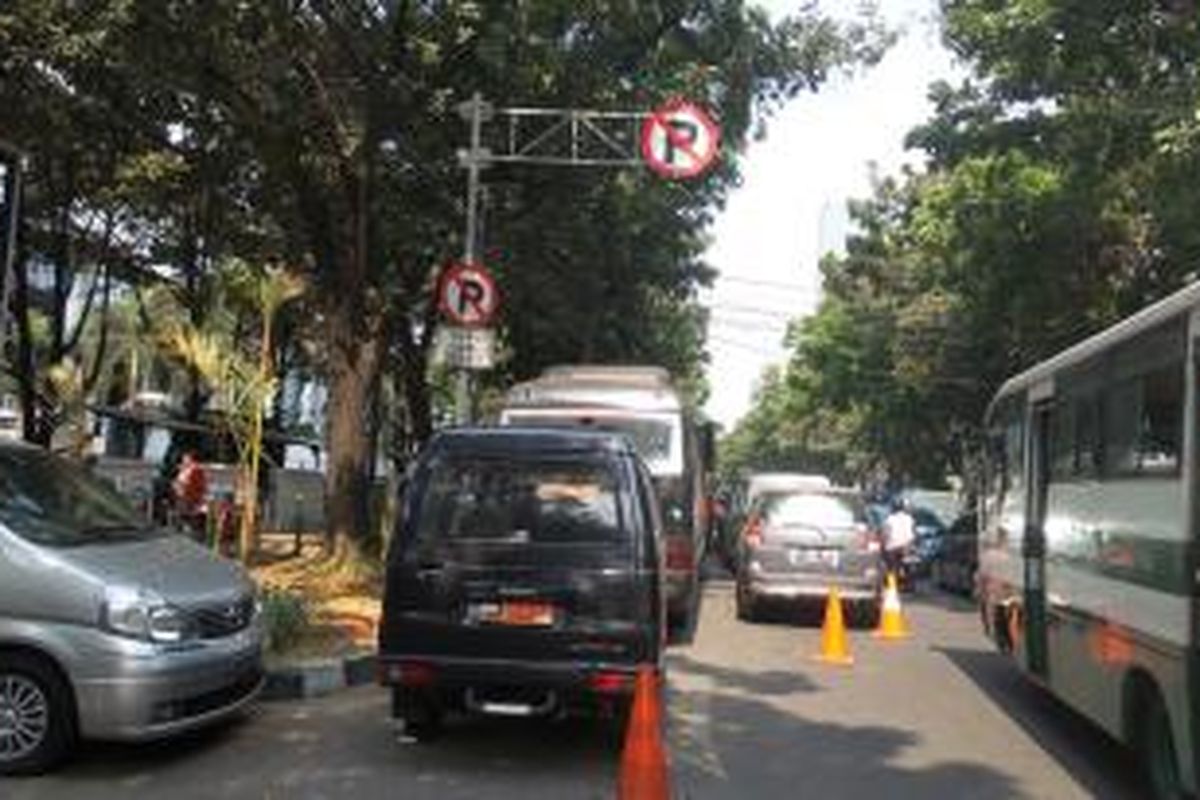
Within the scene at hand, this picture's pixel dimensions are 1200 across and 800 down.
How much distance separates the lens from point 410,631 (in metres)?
11.4

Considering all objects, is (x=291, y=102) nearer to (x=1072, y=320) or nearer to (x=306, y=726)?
(x=306, y=726)

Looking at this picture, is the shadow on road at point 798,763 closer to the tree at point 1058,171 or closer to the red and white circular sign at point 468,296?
the red and white circular sign at point 468,296

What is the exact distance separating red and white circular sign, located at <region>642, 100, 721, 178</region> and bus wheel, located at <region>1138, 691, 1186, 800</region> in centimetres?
1390

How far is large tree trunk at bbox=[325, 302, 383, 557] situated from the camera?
2325cm

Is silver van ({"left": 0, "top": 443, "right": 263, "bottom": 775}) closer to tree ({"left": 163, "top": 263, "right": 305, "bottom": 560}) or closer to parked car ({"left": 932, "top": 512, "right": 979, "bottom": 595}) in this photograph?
tree ({"left": 163, "top": 263, "right": 305, "bottom": 560})

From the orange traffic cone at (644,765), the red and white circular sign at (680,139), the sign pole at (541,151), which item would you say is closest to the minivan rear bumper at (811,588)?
the sign pole at (541,151)

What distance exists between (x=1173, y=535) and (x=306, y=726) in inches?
223

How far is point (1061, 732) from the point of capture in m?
13.8

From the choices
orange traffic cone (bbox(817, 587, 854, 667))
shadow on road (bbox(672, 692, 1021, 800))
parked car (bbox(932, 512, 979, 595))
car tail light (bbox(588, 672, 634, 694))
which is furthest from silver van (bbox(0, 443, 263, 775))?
parked car (bbox(932, 512, 979, 595))

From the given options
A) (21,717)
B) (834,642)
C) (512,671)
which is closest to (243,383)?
(834,642)

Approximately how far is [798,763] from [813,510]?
11018 mm

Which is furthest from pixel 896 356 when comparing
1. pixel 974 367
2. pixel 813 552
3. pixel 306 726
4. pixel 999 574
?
pixel 306 726

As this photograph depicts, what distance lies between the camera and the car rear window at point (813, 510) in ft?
74.0

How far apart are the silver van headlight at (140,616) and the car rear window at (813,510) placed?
1276cm
